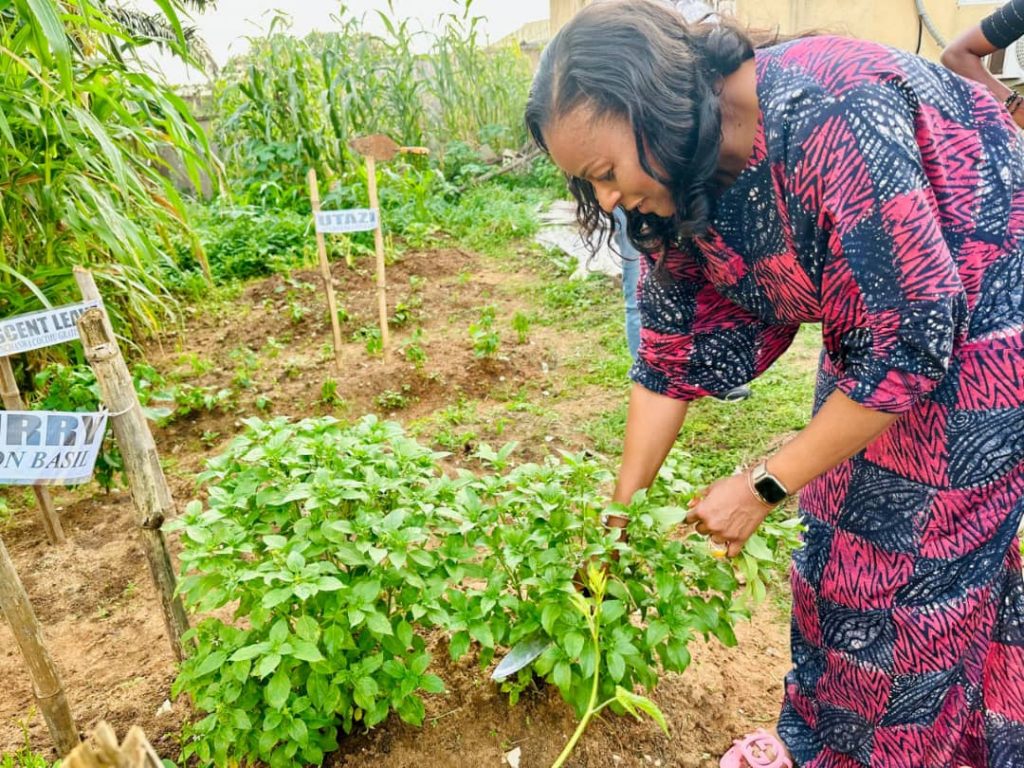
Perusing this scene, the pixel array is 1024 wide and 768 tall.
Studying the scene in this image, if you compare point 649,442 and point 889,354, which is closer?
point 889,354

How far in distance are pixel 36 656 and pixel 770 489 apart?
4.89ft

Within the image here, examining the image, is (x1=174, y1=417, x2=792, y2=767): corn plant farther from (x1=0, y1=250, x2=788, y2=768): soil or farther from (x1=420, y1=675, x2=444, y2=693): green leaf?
A: (x1=0, y1=250, x2=788, y2=768): soil

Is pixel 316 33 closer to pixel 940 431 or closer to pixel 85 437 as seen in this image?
pixel 85 437

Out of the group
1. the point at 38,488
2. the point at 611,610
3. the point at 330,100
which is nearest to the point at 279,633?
the point at 611,610

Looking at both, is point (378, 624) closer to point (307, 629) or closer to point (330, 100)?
point (307, 629)

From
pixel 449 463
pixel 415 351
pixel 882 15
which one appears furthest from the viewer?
pixel 882 15

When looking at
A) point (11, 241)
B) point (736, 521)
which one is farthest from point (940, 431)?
point (11, 241)

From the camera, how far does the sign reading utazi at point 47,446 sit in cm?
143

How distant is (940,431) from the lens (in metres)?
1.27

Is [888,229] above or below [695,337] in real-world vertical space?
above

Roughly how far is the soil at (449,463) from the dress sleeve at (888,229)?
105 cm

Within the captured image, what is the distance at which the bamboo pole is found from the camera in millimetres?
2287

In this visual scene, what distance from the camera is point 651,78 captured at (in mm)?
1063

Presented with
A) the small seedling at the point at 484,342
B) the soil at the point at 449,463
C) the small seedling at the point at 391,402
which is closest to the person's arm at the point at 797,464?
the soil at the point at 449,463
